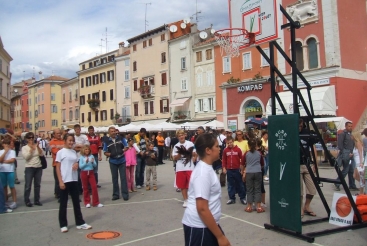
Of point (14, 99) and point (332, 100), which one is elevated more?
point (14, 99)

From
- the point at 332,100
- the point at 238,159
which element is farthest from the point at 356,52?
the point at 238,159

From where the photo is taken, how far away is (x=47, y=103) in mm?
78375

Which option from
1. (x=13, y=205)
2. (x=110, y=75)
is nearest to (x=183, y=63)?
(x=110, y=75)

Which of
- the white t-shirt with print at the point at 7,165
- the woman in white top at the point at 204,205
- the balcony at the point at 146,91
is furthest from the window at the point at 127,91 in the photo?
the woman in white top at the point at 204,205

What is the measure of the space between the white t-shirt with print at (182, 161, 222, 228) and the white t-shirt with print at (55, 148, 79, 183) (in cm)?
448

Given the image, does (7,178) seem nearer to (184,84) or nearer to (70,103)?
(184,84)

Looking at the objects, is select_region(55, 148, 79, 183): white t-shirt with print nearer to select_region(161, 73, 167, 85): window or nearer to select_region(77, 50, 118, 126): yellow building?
select_region(161, 73, 167, 85): window

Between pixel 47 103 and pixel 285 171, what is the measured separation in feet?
257

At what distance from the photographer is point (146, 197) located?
1084 centimetres

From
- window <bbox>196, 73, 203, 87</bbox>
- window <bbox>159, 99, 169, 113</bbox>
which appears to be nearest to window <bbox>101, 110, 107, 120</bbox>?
window <bbox>159, 99, 169, 113</bbox>

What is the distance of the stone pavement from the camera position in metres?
6.43

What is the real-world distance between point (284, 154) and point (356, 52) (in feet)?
79.1

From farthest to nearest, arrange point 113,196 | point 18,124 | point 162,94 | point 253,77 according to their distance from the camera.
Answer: point 18,124, point 162,94, point 253,77, point 113,196

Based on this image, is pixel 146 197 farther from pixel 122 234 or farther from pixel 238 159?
pixel 122 234
